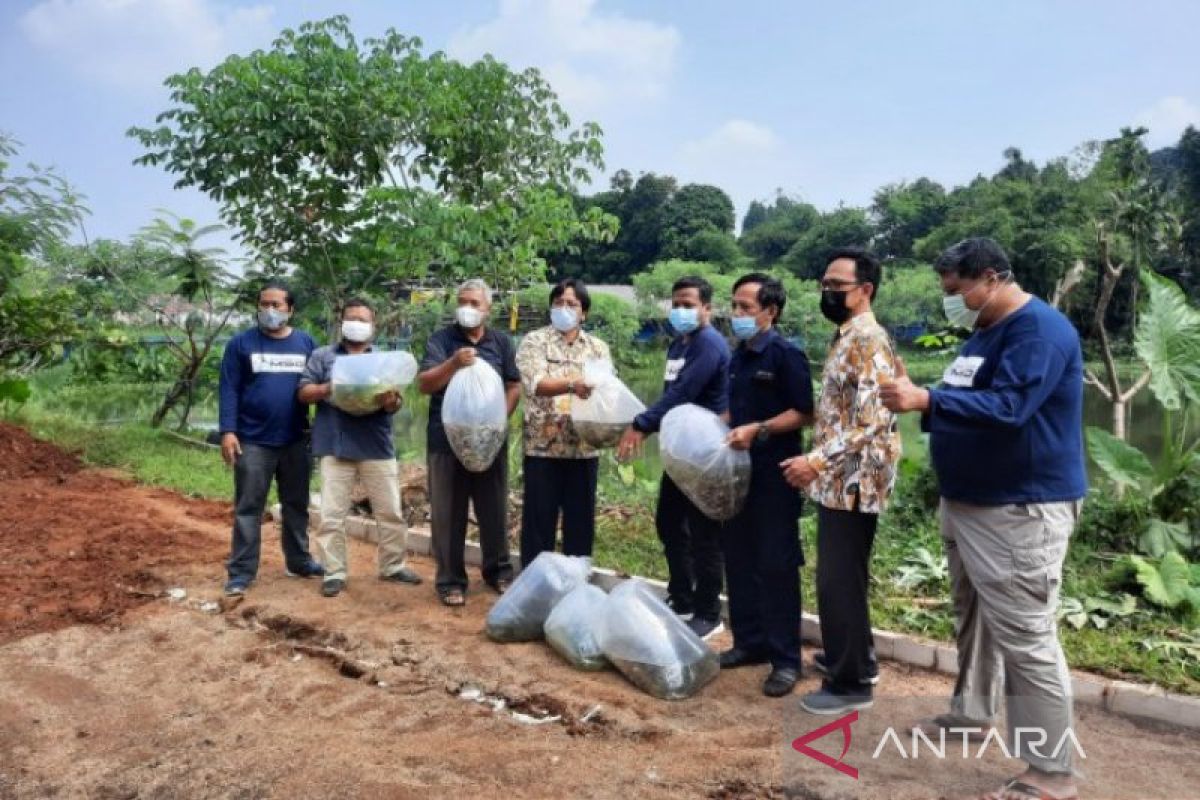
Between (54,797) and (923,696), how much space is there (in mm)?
2970

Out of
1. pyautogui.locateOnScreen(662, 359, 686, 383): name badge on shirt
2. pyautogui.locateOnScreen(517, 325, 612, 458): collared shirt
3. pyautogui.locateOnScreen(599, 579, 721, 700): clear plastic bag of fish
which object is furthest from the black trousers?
pyautogui.locateOnScreen(517, 325, 612, 458): collared shirt

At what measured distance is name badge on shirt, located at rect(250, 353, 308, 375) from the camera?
455 centimetres

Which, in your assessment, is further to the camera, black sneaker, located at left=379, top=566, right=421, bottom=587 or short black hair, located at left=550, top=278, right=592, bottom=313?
black sneaker, located at left=379, top=566, right=421, bottom=587

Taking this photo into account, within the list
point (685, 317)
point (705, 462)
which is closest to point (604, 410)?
point (685, 317)

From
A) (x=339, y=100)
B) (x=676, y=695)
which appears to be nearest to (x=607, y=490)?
(x=676, y=695)

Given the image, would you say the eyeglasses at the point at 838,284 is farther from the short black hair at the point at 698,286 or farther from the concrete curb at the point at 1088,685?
the concrete curb at the point at 1088,685

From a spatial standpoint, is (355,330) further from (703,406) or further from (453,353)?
(703,406)

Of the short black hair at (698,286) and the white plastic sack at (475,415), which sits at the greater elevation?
the short black hair at (698,286)

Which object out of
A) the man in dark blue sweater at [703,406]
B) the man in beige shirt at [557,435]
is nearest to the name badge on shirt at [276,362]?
the man in beige shirt at [557,435]

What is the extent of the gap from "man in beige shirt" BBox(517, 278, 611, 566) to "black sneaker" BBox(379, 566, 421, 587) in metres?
0.84

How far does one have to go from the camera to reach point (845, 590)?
2.98 meters

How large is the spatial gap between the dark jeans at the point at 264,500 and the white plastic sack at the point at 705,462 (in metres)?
2.28

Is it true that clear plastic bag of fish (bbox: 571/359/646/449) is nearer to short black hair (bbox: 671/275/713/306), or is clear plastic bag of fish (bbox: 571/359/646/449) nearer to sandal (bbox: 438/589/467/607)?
short black hair (bbox: 671/275/713/306)

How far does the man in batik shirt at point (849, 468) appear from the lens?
2869 mm
